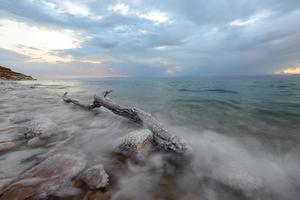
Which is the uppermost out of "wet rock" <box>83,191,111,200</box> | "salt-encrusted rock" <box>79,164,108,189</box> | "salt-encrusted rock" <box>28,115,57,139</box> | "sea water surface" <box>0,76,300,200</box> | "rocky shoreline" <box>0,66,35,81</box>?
"rocky shoreline" <box>0,66,35,81</box>

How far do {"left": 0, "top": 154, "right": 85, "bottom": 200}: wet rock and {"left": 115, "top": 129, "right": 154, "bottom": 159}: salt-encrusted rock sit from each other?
44.0 inches

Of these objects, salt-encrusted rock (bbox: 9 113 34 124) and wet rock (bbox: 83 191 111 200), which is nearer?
→ wet rock (bbox: 83 191 111 200)

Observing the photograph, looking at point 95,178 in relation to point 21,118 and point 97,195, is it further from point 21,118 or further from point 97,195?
point 21,118

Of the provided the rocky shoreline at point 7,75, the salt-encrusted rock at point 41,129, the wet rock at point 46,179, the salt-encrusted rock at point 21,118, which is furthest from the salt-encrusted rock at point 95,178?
the rocky shoreline at point 7,75

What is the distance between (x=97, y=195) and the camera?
3133mm

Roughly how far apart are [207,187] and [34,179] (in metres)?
3.45

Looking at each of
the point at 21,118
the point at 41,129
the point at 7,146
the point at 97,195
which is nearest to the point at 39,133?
the point at 41,129

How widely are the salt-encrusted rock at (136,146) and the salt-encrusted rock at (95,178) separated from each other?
3.82 ft

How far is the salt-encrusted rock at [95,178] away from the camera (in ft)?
11.0

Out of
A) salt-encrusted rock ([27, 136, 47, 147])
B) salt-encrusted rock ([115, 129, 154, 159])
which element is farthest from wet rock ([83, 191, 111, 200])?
salt-encrusted rock ([27, 136, 47, 147])

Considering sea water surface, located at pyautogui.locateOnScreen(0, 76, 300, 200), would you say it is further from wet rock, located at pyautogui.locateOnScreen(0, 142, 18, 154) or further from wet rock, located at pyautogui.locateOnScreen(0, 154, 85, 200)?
wet rock, located at pyautogui.locateOnScreen(0, 154, 85, 200)

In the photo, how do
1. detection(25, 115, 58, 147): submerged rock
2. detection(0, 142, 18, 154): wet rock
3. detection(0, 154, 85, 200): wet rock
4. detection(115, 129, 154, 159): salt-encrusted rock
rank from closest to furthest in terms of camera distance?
1. detection(0, 154, 85, 200): wet rock
2. detection(115, 129, 154, 159): salt-encrusted rock
3. detection(0, 142, 18, 154): wet rock
4. detection(25, 115, 58, 147): submerged rock

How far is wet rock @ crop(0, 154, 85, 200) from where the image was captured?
3030 millimetres

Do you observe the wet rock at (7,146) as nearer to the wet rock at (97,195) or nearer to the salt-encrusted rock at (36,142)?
the salt-encrusted rock at (36,142)
